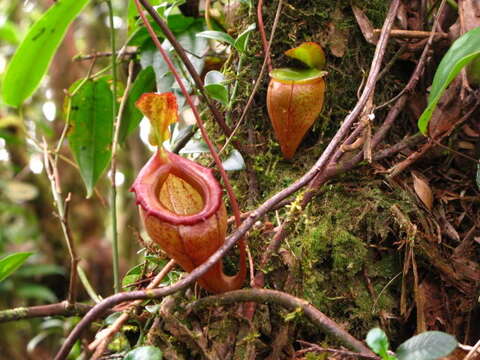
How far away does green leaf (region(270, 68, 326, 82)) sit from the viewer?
1.06 m

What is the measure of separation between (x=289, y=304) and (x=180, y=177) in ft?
0.99

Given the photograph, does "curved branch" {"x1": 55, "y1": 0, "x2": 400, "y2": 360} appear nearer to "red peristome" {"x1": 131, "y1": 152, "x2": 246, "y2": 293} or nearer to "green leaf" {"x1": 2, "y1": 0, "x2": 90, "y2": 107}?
"red peristome" {"x1": 131, "y1": 152, "x2": 246, "y2": 293}

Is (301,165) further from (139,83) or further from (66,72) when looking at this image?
(66,72)

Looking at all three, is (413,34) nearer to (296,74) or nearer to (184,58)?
(296,74)

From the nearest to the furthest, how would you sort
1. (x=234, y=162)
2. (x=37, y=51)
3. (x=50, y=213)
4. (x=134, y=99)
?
(x=234, y=162), (x=37, y=51), (x=134, y=99), (x=50, y=213)

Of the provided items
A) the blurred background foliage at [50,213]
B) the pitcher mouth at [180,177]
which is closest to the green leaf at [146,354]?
the pitcher mouth at [180,177]

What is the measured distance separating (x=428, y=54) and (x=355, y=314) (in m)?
0.61

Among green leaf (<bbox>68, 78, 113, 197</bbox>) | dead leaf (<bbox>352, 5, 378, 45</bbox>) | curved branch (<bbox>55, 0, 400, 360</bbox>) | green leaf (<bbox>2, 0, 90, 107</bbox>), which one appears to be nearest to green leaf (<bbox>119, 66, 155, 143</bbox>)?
green leaf (<bbox>68, 78, 113, 197</bbox>)

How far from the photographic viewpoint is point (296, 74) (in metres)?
1.09

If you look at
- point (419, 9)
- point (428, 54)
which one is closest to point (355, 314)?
point (428, 54)

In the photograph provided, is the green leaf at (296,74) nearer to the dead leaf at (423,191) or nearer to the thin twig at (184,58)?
the thin twig at (184,58)

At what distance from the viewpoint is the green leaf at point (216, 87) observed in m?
1.14

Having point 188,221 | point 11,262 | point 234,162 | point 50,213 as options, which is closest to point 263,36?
point 234,162

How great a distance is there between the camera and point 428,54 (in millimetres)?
1132
